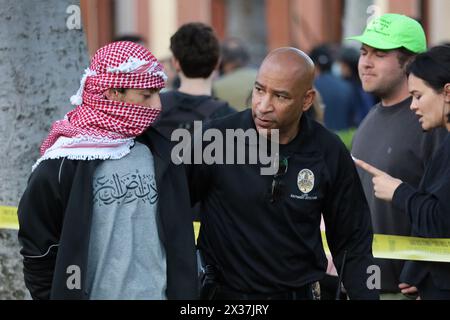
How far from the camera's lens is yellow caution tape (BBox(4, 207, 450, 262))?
182 inches

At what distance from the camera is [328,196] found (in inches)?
172

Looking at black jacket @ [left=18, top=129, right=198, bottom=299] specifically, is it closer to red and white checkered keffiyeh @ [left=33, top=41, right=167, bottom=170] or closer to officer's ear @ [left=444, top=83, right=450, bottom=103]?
red and white checkered keffiyeh @ [left=33, top=41, right=167, bottom=170]

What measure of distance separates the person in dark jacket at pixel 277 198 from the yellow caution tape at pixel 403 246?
433 millimetres

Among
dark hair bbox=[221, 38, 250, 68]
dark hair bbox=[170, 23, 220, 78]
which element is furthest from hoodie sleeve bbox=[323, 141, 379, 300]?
dark hair bbox=[221, 38, 250, 68]

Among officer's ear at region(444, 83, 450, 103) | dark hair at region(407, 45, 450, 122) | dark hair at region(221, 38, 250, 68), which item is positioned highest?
dark hair at region(407, 45, 450, 122)

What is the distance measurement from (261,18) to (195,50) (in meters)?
16.5

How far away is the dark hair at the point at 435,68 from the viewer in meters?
4.57

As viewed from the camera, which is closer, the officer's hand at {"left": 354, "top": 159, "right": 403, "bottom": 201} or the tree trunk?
the officer's hand at {"left": 354, "top": 159, "right": 403, "bottom": 201}

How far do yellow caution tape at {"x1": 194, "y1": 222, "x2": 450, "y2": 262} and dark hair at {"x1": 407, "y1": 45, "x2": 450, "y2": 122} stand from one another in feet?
2.02

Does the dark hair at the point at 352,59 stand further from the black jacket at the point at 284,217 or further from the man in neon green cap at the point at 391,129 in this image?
the black jacket at the point at 284,217

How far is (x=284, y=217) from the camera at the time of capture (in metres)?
A: 4.20

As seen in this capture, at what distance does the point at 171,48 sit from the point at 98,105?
2807 millimetres
